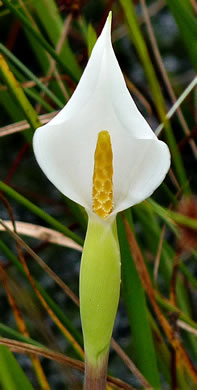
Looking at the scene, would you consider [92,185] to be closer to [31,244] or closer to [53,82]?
[53,82]

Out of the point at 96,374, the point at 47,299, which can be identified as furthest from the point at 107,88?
the point at 47,299

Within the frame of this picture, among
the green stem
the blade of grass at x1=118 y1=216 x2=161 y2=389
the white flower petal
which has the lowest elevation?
the blade of grass at x1=118 y1=216 x2=161 y2=389

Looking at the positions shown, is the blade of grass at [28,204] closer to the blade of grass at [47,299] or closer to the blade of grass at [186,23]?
the blade of grass at [47,299]

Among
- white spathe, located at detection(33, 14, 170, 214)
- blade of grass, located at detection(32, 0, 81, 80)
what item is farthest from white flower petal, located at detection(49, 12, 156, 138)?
blade of grass, located at detection(32, 0, 81, 80)

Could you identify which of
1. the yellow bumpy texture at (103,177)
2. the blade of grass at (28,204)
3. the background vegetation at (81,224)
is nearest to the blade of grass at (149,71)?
the background vegetation at (81,224)

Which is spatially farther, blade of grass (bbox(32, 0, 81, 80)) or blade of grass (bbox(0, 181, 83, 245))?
blade of grass (bbox(32, 0, 81, 80))

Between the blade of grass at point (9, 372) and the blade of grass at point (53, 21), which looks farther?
the blade of grass at point (53, 21)

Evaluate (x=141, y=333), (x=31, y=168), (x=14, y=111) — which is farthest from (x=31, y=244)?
(x=141, y=333)

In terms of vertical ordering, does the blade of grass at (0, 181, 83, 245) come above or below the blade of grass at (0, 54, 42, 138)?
below

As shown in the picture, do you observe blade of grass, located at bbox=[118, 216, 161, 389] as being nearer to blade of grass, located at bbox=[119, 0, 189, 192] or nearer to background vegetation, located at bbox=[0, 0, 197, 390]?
background vegetation, located at bbox=[0, 0, 197, 390]

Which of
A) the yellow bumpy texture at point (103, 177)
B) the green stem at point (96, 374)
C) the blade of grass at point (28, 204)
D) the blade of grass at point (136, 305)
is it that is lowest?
the blade of grass at point (136, 305)
